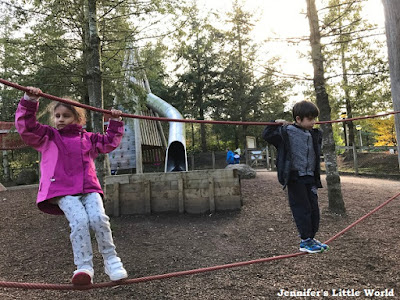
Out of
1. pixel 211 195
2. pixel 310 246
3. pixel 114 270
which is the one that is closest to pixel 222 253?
pixel 211 195

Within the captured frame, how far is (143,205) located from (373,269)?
4507 millimetres

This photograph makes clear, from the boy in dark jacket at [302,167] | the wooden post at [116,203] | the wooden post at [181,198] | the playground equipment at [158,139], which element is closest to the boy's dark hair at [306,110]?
the boy in dark jacket at [302,167]

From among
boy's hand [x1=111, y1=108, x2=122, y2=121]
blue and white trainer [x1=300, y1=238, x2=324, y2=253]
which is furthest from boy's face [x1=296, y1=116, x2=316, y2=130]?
boy's hand [x1=111, y1=108, x2=122, y2=121]

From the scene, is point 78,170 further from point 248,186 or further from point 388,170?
point 388,170

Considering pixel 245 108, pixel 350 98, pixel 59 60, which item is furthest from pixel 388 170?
pixel 59 60

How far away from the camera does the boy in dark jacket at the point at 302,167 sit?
2.62 meters

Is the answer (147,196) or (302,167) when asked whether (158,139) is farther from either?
(302,167)

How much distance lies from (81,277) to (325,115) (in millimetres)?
5759

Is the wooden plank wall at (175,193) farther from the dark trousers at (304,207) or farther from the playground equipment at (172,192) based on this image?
the dark trousers at (304,207)

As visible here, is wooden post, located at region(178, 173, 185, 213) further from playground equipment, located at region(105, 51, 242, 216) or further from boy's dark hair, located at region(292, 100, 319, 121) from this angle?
boy's dark hair, located at region(292, 100, 319, 121)

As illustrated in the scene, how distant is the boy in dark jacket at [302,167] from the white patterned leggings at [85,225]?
4.85ft

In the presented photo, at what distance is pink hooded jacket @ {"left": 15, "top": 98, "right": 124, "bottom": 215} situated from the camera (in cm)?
197

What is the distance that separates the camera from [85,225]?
1.91 meters

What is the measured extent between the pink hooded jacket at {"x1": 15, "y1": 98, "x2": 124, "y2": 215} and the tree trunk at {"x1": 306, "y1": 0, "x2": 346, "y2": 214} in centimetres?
530
